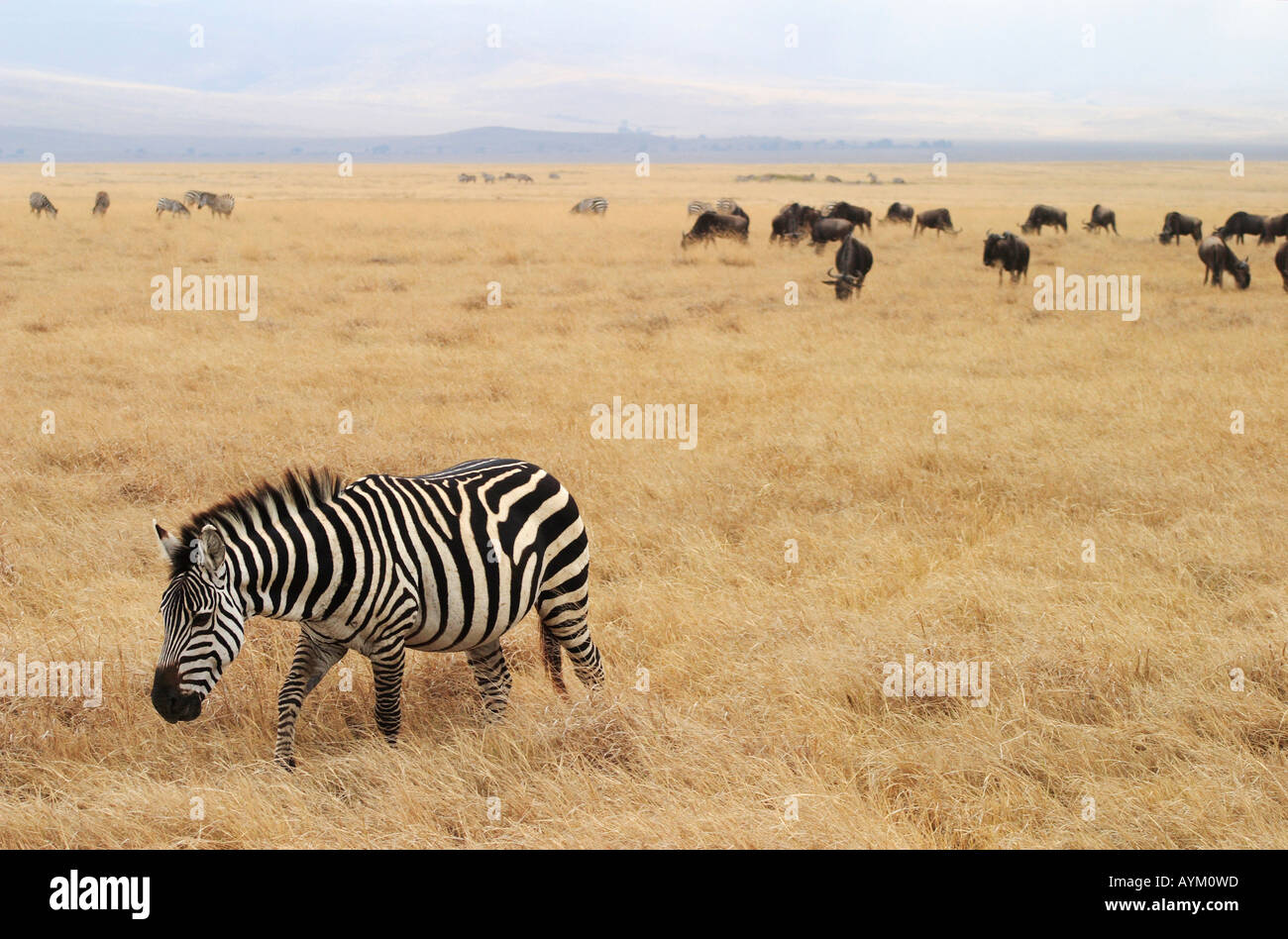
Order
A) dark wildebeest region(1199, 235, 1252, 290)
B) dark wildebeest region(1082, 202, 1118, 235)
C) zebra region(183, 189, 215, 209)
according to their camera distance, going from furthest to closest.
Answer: zebra region(183, 189, 215, 209)
dark wildebeest region(1082, 202, 1118, 235)
dark wildebeest region(1199, 235, 1252, 290)

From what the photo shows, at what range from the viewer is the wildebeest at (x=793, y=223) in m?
27.2

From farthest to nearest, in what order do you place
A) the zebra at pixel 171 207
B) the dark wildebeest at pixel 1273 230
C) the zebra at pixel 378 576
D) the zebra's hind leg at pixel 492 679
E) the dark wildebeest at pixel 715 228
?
1. the zebra at pixel 171 207
2. the dark wildebeest at pixel 1273 230
3. the dark wildebeest at pixel 715 228
4. the zebra's hind leg at pixel 492 679
5. the zebra at pixel 378 576

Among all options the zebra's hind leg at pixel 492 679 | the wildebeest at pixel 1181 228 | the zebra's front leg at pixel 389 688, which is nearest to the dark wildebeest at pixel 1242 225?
the wildebeest at pixel 1181 228

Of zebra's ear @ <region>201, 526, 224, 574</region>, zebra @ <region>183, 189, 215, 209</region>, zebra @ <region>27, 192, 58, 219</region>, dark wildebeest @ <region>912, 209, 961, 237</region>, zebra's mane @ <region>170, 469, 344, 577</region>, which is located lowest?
zebra's ear @ <region>201, 526, 224, 574</region>

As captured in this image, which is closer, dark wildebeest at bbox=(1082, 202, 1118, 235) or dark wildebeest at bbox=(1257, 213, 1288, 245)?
dark wildebeest at bbox=(1257, 213, 1288, 245)

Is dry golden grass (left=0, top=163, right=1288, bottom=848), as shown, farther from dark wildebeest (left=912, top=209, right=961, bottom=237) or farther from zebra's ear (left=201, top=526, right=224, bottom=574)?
dark wildebeest (left=912, top=209, right=961, bottom=237)

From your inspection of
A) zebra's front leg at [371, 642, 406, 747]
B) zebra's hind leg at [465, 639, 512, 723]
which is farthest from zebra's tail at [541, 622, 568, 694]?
zebra's front leg at [371, 642, 406, 747]

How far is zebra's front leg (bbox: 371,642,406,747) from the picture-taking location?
3971 millimetres

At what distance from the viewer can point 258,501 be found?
12.5 feet

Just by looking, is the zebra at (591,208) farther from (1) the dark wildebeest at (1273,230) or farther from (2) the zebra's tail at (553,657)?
(2) the zebra's tail at (553,657)

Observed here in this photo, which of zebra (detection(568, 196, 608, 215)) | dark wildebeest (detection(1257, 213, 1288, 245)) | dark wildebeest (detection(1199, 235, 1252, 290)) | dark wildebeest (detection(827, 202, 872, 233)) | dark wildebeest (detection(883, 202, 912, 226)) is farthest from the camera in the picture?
zebra (detection(568, 196, 608, 215))

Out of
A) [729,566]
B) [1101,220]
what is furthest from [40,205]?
[729,566]
